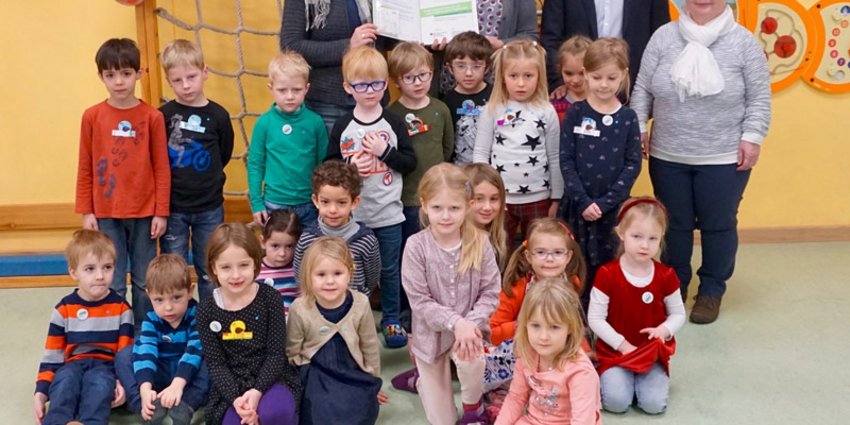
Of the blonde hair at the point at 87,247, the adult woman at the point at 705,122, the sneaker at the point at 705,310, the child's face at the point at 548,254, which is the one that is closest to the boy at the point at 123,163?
the blonde hair at the point at 87,247

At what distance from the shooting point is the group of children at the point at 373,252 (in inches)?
104

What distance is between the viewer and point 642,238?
2828mm

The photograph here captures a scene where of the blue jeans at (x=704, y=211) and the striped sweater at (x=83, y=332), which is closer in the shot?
the striped sweater at (x=83, y=332)

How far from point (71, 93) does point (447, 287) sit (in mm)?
2416

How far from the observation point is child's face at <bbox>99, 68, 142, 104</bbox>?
3113mm

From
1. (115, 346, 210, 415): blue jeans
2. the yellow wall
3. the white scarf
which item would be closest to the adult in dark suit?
the white scarf

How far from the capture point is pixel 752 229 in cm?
458

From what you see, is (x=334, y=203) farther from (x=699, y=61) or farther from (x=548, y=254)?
(x=699, y=61)

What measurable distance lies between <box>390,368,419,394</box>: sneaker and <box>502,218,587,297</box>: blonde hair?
1.58 feet

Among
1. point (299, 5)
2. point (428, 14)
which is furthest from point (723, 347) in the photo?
point (299, 5)

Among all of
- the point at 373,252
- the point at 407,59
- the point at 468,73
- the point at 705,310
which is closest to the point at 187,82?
the point at 407,59

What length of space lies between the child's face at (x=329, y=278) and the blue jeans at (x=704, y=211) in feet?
4.91

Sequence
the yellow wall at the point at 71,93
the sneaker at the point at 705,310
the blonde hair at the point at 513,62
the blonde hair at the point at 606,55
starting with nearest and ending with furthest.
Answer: the blonde hair at the point at 606,55 → the blonde hair at the point at 513,62 → the sneaker at the point at 705,310 → the yellow wall at the point at 71,93

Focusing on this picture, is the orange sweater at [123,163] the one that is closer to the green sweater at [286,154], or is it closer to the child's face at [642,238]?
the green sweater at [286,154]
